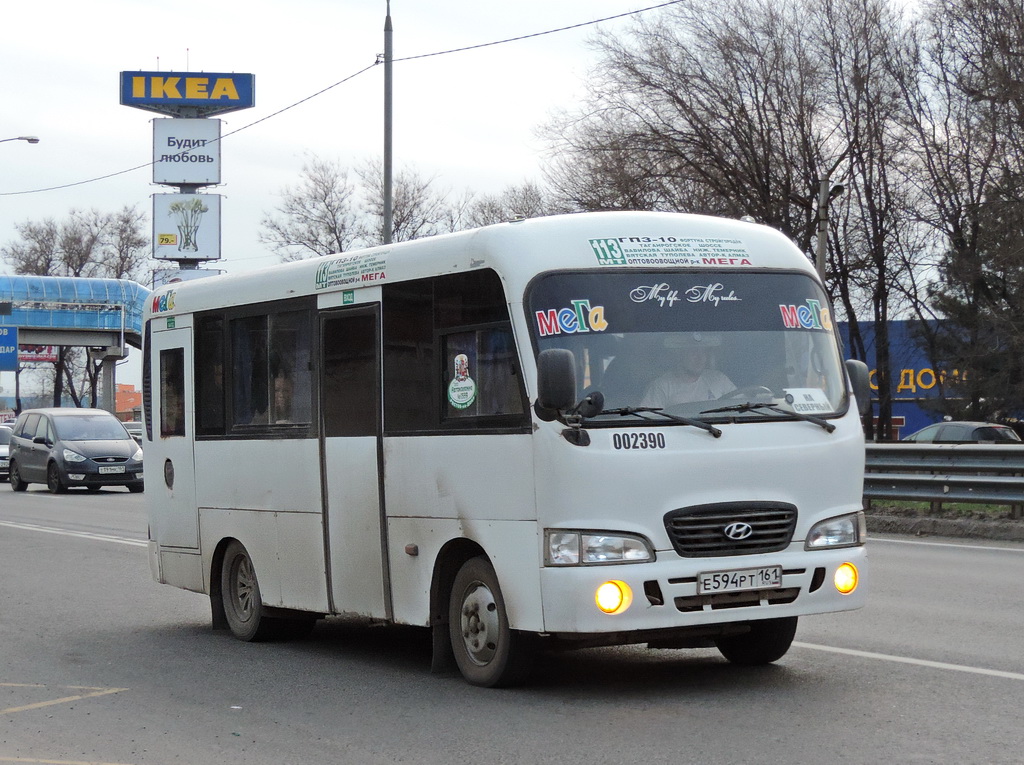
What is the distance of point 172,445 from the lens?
10883mm

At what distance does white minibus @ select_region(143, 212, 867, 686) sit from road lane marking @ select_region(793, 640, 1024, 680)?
0.74 m

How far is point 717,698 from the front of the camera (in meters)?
7.34

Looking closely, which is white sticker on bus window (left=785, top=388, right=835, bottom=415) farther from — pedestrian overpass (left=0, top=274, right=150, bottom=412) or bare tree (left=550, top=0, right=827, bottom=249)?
pedestrian overpass (left=0, top=274, right=150, bottom=412)

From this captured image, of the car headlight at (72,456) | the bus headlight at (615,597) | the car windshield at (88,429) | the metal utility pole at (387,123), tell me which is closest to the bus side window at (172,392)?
the bus headlight at (615,597)

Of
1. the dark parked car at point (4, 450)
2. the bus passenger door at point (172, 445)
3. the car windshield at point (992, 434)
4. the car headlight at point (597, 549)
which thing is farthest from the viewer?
the dark parked car at point (4, 450)

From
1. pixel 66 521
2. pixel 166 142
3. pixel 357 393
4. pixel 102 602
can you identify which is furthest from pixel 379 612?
pixel 166 142

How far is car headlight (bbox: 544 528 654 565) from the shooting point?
7.14 m

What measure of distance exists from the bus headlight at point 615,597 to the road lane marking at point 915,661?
2.08m

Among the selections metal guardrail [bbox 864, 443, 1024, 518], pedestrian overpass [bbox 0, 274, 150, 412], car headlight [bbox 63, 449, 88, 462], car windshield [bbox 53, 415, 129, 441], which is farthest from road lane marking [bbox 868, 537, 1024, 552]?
pedestrian overpass [bbox 0, 274, 150, 412]

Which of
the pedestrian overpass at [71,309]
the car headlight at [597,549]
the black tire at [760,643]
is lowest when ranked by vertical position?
the black tire at [760,643]

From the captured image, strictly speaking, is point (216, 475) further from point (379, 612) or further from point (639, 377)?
point (639, 377)

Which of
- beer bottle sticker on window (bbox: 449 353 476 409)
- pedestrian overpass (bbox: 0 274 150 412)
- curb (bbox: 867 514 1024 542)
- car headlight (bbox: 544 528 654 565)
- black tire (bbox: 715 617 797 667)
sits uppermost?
pedestrian overpass (bbox: 0 274 150 412)

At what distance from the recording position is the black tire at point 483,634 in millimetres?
7559

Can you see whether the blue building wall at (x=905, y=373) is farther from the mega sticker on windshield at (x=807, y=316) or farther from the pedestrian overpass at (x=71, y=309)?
the pedestrian overpass at (x=71, y=309)
